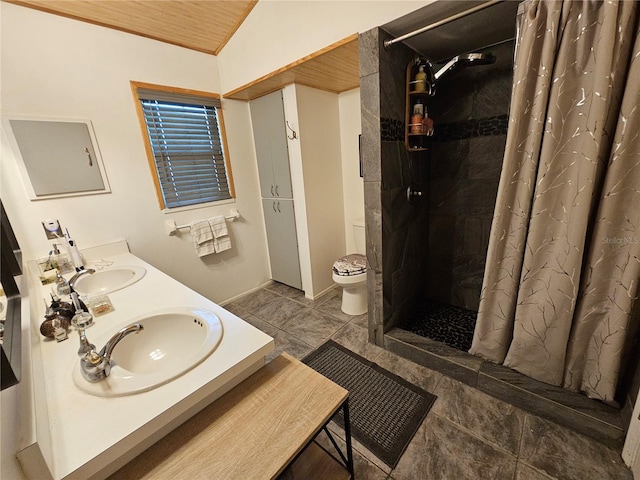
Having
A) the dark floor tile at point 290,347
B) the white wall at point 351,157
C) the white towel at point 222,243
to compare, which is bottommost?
the dark floor tile at point 290,347

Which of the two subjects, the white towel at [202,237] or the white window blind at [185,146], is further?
the white towel at [202,237]

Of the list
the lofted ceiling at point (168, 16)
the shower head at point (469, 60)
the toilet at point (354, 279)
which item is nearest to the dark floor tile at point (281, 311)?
the toilet at point (354, 279)

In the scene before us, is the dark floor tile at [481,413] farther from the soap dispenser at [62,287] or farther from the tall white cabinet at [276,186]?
the soap dispenser at [62,287]

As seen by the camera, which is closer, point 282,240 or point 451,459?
point 451,459

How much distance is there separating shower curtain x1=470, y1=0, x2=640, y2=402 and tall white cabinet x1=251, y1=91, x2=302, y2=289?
5.87 ft

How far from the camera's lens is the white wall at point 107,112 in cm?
159

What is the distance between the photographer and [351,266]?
7.73 ft

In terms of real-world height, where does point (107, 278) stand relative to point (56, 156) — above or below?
below

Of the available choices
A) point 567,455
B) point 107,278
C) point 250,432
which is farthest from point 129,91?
point 567,455

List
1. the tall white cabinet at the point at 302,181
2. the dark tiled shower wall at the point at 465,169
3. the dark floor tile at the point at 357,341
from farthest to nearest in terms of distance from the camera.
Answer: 1. the tall white cabinet at the point at 302,181
2. the dark floor tile at the point at 357,341
3. the dark tiled shower wall at the point at 465,169

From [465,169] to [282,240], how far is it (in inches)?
72.1

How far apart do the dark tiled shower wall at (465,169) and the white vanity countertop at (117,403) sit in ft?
6.16

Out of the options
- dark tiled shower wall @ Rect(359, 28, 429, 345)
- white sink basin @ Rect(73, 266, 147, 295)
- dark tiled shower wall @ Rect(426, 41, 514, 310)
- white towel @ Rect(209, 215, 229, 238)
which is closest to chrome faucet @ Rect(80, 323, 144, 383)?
white sink basin @ Rect(73, 266, 147, 295)

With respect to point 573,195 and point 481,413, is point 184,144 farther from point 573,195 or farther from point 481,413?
point 481,413
